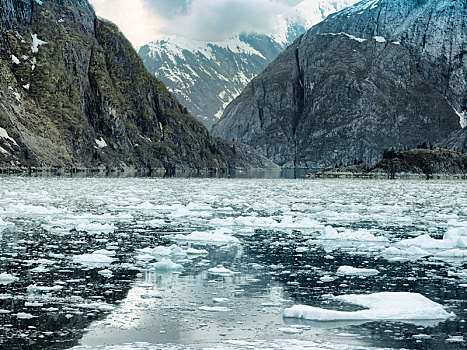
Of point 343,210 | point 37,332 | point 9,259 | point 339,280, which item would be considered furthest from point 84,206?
point 37,332

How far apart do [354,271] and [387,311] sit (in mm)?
6918

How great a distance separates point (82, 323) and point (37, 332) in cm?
145

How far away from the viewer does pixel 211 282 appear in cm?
2355

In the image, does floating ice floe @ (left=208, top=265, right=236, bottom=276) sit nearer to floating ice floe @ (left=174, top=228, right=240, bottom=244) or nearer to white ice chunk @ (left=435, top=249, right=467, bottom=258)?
floating ice floe @ (left=174, top=228, right=240, bottom=244)

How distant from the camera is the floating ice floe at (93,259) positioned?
88.4 feet

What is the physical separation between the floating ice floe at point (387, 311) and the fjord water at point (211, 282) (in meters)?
0.30

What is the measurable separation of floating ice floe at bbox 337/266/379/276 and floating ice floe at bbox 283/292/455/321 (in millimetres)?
5486

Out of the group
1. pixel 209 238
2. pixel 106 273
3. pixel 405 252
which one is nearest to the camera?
pixel 106 273

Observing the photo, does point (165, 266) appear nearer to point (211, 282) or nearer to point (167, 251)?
point (211, 282)

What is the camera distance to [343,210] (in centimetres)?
6047

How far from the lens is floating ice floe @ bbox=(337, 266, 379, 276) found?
996 inches

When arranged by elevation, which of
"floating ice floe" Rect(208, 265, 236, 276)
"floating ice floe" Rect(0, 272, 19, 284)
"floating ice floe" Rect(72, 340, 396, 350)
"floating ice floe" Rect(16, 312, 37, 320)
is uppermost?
"floating ice floe" Rect(0, 272, 19, 284)

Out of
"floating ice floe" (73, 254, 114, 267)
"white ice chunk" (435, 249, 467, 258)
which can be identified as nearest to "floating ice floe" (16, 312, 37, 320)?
"floating ice floe" (73, 254, 114, 267)

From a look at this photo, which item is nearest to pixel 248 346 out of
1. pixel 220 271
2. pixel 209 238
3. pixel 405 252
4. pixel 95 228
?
pixel 220 271
